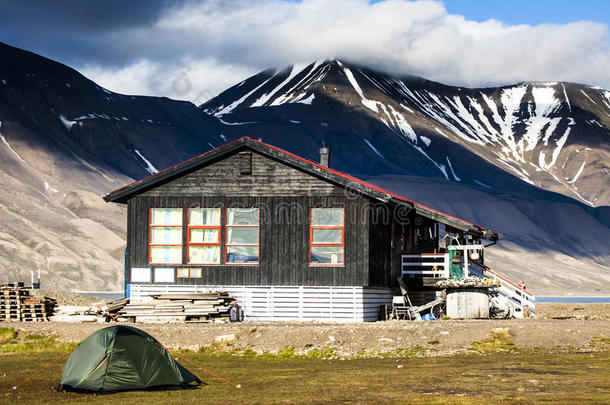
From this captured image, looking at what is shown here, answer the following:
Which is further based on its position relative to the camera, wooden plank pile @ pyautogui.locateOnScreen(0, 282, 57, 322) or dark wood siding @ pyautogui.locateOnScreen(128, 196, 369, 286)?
wooden plank pile @ pyautogui.locateOnScreen(0, 282, 57, 322)

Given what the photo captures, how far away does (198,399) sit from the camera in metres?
20.3

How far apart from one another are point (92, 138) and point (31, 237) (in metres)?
63.7

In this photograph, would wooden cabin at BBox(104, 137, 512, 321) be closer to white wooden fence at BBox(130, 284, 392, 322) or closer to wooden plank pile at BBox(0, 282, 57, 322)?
white wooden fence at BBox(130, 284, 392, 322)

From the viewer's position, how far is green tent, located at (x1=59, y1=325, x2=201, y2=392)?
21.4 meters

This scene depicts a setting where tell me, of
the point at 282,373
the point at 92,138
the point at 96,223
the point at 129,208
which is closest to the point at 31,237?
the point at 96,223

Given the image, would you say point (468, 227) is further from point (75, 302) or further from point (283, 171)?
point (75, 302)

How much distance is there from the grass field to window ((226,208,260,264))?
29.6 ft

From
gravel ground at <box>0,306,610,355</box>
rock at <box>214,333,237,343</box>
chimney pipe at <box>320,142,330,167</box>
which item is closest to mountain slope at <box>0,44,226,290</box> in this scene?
chimney pipe at <box>320,142,330,167</box>

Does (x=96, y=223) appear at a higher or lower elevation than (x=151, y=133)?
lower

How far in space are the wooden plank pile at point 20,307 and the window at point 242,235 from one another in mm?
7962

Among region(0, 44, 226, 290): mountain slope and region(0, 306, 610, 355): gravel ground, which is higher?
region(0, 44, 226, 290): mountain slope

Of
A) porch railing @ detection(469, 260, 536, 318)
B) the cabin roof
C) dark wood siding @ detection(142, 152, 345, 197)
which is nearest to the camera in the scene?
the cabin roof

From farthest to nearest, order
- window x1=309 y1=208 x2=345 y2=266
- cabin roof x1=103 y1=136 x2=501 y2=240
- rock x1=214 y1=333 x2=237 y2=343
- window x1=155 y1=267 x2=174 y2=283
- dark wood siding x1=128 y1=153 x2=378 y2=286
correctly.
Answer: window x1=155 y1=267 x2=174 y2=283 → window x1=309 y1=208 x2=345 y2=266 → dark wood siding x1=128 y1=153 x2=378 y2=286 → cabin roof x1=103 y1=136 x2=501 y2=240 → rock x1=214 y1=333 x2=237 y2=343

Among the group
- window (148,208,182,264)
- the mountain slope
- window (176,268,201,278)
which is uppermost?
the mountain slope
